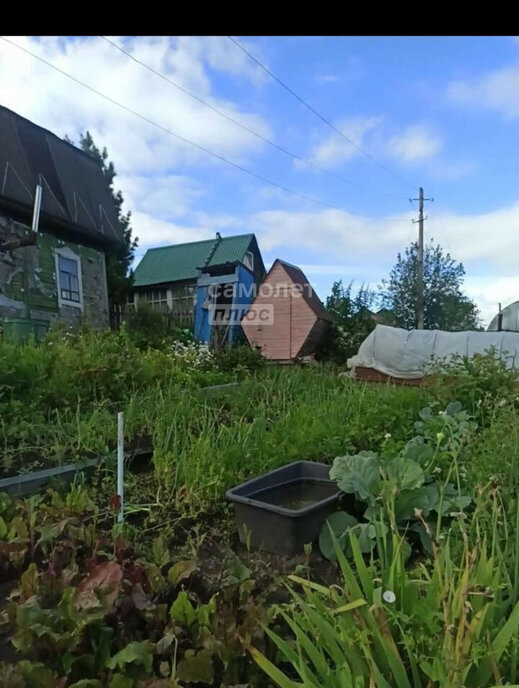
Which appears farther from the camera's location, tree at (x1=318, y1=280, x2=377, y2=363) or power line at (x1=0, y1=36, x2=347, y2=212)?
tree at (x1=318, y1=280, x2=377, y2=363)

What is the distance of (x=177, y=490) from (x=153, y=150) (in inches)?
302

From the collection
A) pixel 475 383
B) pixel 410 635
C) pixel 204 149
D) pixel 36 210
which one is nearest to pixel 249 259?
pixel 204 149

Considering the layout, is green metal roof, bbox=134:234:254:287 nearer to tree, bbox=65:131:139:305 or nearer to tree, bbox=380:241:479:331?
tree, bbox=65:131:139:305

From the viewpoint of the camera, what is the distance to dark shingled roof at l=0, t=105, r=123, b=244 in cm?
768

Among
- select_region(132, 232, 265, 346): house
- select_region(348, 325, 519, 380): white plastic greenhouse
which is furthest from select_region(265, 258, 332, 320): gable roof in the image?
select_region(348, 325, 519, 380): white plastic greenhouse

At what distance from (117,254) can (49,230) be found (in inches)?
187

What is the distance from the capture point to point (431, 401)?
10.2ft

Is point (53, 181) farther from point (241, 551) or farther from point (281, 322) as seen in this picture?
point (241, 551)

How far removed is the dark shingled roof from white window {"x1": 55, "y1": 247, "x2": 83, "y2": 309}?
52 cm

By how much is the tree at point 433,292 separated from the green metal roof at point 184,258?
5.58 metres

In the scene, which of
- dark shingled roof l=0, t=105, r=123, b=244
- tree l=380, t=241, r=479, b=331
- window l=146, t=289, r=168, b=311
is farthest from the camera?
tree l=380, t=241, r=479, b=331

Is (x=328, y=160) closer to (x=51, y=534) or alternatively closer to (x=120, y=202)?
(x=120, y=202)

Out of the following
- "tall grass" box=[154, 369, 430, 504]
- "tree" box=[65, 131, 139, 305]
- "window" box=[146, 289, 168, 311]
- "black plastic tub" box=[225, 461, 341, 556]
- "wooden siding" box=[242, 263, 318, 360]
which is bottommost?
"black plastic tub" box=[225, 461, 341, 556]
